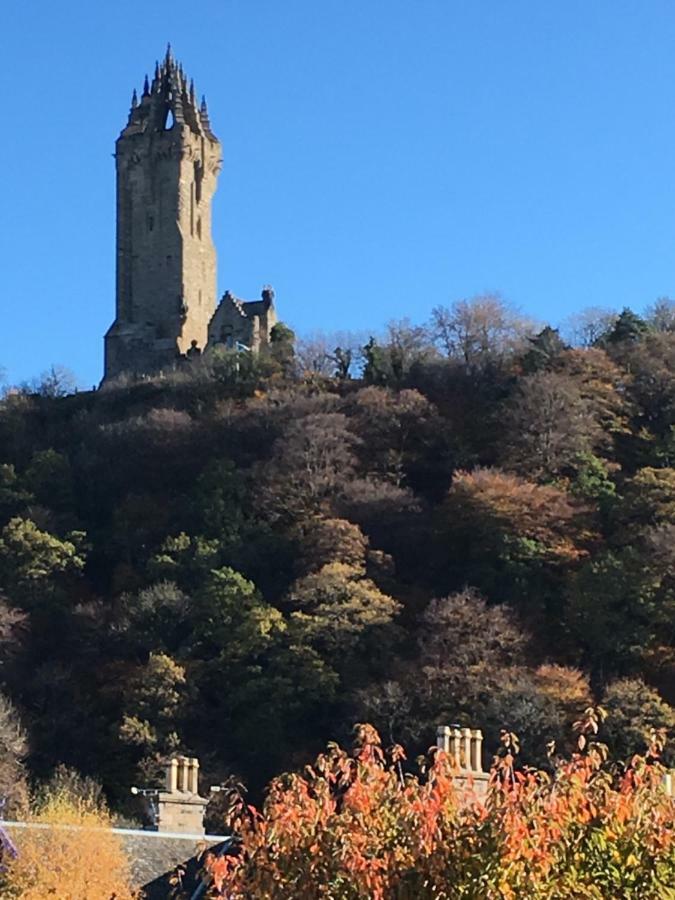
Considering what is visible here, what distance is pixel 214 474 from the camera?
80.8 m

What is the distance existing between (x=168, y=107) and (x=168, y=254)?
914cm

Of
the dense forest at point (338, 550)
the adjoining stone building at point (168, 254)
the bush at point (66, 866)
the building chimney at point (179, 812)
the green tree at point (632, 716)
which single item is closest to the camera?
the bush at point (66, 866)

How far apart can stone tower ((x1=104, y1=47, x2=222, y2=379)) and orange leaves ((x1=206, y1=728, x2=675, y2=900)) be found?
8162cm

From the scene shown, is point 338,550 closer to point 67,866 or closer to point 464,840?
point 67,866

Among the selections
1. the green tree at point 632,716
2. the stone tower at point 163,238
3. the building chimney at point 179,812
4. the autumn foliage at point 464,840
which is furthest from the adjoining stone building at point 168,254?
the autumn foliage at point 464,840

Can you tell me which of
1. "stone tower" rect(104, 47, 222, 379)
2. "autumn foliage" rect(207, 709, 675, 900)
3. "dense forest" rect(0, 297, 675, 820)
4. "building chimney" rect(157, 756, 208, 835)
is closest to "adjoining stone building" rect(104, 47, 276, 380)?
"stone tower" rect(104, 47, 222, 379)

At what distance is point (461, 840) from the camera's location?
1817 cm

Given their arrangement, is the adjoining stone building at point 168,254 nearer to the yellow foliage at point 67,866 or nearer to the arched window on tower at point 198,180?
the arched window on tower at point 198,180

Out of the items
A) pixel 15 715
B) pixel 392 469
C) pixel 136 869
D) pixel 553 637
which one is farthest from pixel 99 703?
pixel 136 869

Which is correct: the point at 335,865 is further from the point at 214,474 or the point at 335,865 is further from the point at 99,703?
the point at 214,474

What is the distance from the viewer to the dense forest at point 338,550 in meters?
63.1

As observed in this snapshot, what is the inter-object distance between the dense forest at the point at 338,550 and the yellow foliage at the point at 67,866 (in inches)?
1039

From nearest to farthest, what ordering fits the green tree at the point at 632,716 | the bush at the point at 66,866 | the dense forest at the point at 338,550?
the bush at the point at 66,866
the green tree at the point at 632,716
the dense forest at the point at 338,550

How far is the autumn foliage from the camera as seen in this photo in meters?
17.8
